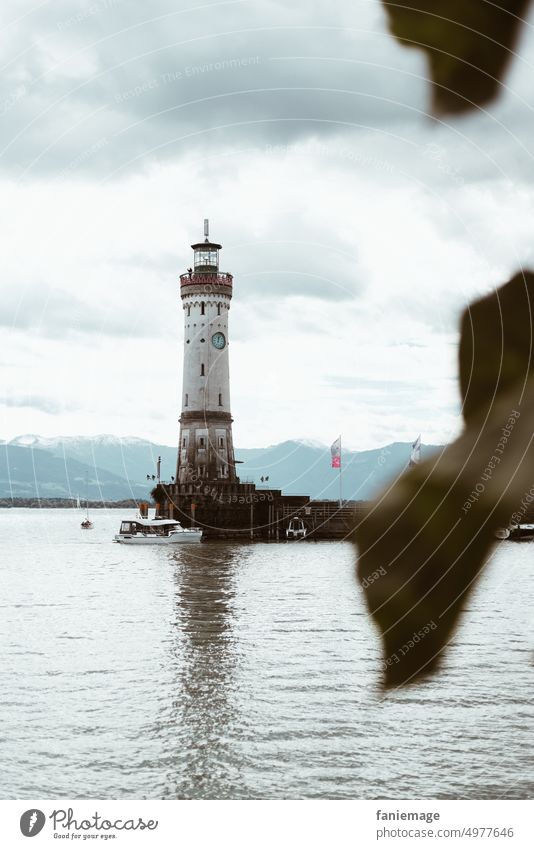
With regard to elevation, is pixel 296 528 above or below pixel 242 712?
above

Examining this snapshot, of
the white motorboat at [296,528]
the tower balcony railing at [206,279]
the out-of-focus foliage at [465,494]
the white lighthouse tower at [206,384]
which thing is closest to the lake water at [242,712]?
the out-of-focus foliage at [465,494]

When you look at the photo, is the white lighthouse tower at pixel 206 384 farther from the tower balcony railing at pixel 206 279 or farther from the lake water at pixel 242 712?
the lake water at pixel 242 712

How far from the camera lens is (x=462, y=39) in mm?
403

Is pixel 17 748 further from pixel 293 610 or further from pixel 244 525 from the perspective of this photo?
pixel 244 525

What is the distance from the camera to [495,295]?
0.41 metres

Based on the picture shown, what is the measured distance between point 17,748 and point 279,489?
1802 inches

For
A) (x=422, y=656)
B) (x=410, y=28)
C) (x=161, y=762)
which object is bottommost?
(x=161, y=762)

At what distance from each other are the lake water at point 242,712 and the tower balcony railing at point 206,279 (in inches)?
1253

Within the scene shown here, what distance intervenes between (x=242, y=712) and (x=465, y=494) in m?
15.5

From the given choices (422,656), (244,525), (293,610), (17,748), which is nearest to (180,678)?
(17,748)

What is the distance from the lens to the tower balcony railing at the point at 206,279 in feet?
184

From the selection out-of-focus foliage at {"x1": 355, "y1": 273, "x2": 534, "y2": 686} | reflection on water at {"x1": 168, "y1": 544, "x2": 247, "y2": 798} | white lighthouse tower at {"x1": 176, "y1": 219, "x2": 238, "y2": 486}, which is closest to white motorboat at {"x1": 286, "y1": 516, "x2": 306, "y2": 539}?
white lighthouse tower at {"x1": 176, "y1": 219, "x2": 238, "y2": 486}

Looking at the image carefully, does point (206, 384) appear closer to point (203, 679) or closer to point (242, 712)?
point (203, 679)

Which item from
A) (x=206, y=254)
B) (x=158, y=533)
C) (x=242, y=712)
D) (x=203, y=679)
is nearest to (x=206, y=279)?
(x=206, y=254)
